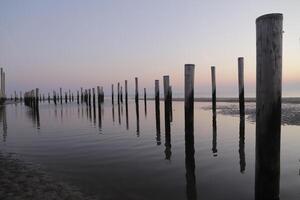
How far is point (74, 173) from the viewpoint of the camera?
7.32 meters

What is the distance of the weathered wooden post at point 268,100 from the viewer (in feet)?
14.8

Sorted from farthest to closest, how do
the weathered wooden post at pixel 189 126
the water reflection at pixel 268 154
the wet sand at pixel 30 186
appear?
the weathered wooden post at pixel 189 126 < the wet sand at pixel 30 186 < the water reflection at pixel 268 154

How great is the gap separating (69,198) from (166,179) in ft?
6.99

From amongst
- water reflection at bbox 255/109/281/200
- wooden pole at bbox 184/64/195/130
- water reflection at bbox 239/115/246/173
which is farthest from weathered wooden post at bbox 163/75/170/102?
water reflection at bbox 255/109/281/200

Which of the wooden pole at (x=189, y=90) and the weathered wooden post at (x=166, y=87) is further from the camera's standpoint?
the weathered wooden post at (x=166, y=87)

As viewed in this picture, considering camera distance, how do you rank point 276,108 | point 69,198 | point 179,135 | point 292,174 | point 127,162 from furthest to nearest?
point 179,135 < point 127,162 < point 292,174 < point 69,198 < point 276,108

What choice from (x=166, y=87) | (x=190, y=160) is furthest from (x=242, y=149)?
(x=166, y=87)

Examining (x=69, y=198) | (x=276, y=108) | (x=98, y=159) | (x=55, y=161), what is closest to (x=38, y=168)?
(x=55, y=161)

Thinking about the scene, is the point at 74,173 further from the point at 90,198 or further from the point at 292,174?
the point at 292,174

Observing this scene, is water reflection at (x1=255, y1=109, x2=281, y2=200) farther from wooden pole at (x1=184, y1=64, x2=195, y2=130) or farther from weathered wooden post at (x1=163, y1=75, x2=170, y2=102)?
weathered wooden post at (x1=163, y1=75, x2=170, y2=102)

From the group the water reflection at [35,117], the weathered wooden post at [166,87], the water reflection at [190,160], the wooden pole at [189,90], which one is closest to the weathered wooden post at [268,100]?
the water reflection at [190,160]

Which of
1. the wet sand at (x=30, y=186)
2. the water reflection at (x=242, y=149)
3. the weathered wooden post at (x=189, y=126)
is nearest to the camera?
the wet sand at (x=30, y=186)

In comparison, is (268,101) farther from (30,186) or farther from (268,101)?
(30,186)

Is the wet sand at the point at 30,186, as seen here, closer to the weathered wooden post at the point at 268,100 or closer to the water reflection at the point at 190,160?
the water reflection at the point at 190,160
